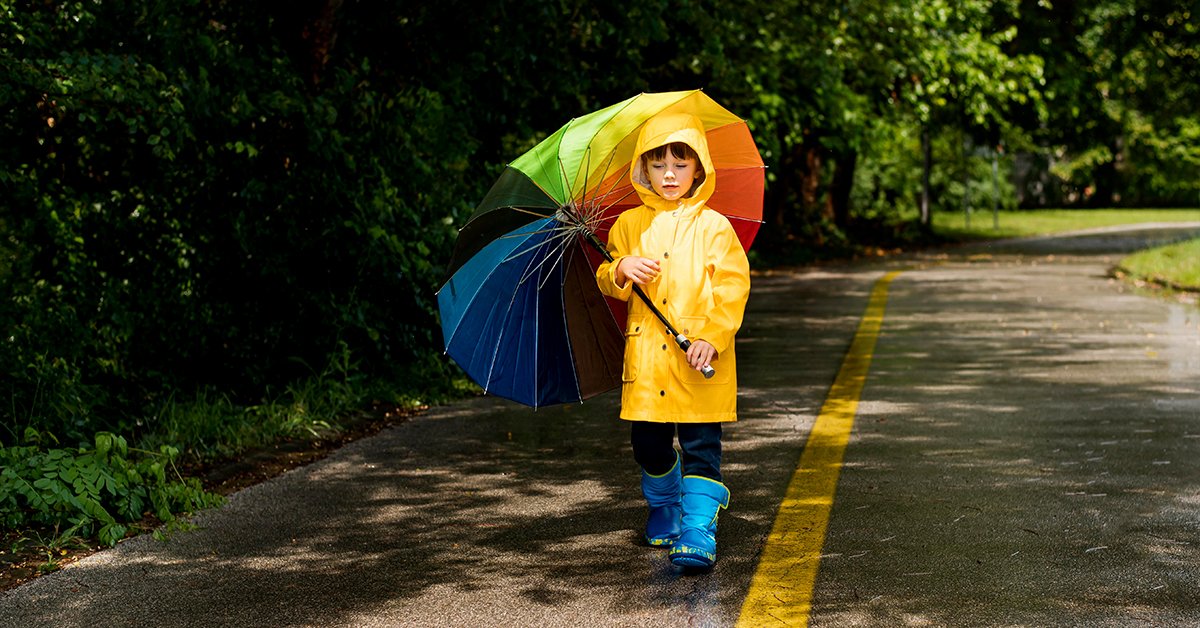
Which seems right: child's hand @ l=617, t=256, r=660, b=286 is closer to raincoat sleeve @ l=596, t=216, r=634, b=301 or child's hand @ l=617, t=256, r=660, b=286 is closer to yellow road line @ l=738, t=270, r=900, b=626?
raincoat sleeve @ l=596, t=216, r=634, b=301

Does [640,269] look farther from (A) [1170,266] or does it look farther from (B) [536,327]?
(A) [1170,266]

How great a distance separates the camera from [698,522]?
4926 millimetres

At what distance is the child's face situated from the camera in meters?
4.98

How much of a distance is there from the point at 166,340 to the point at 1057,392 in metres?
5.55

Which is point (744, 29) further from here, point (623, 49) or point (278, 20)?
point (278, 20)

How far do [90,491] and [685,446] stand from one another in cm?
248

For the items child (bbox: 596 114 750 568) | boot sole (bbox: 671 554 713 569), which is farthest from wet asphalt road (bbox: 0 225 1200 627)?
child (bbox: 596 114 750 568)

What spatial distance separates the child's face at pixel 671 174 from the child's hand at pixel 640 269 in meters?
0.29

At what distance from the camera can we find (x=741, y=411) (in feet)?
28.1

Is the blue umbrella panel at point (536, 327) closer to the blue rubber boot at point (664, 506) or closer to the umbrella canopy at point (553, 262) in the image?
the umbrella canopy at point (553, 262)

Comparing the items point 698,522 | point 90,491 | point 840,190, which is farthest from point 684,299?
point 840,190

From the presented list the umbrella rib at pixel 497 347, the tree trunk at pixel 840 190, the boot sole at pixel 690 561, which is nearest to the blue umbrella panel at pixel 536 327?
the umbrella rib at pixel 497 347

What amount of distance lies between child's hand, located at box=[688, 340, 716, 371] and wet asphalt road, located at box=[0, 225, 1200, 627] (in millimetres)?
711

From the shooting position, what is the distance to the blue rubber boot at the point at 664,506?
17.3 ft
